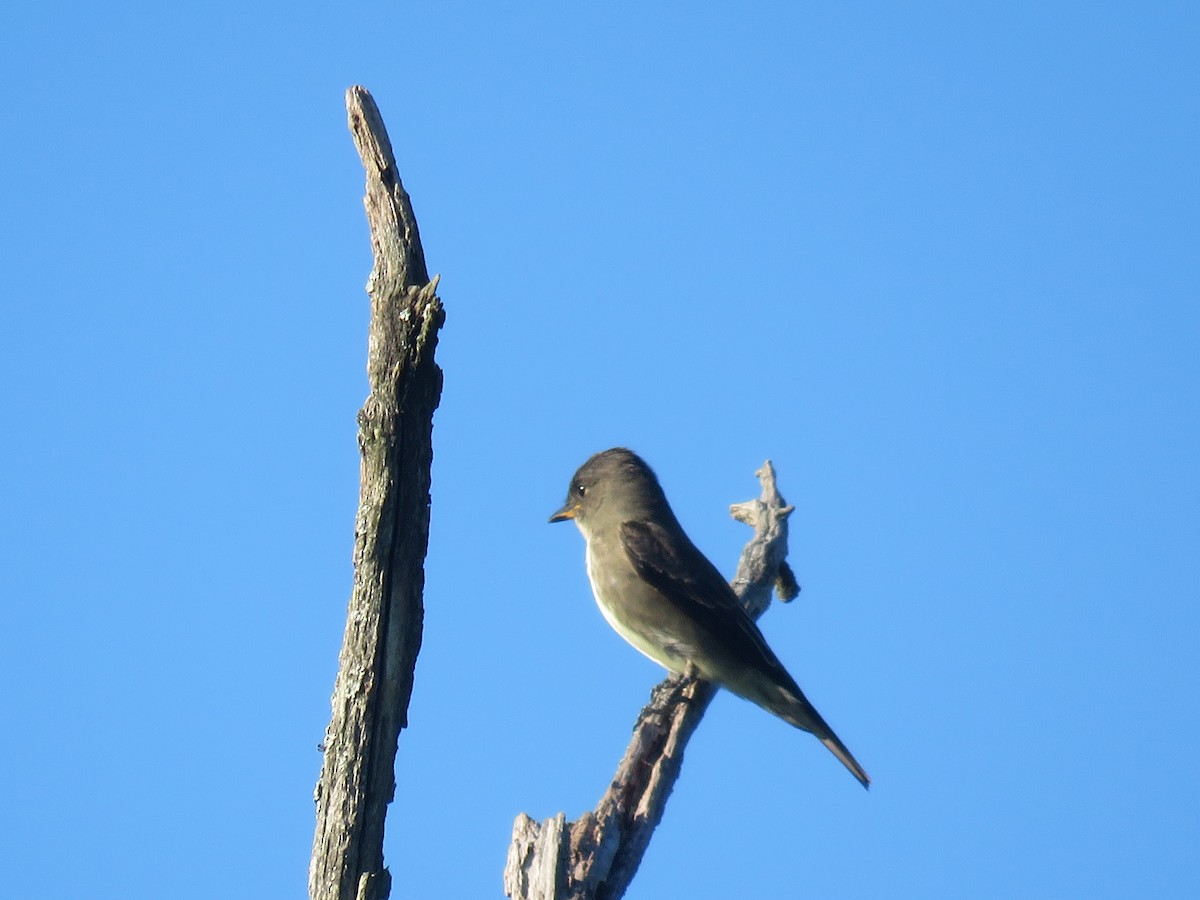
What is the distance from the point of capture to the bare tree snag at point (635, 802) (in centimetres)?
600

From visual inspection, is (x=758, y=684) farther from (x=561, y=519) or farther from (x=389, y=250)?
(x=389, y=250)

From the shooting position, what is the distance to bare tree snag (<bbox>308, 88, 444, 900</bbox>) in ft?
17.5

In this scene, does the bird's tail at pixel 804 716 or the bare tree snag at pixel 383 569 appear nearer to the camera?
the bare tree snag at pixel 383 569

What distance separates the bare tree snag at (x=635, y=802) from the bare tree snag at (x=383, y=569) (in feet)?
2.76

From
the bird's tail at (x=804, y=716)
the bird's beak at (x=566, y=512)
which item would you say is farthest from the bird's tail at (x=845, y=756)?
the bird's beak at (x=566, y=512)

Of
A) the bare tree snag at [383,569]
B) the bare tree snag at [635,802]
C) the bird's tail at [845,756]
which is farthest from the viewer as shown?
the bird's tail at [845,756]

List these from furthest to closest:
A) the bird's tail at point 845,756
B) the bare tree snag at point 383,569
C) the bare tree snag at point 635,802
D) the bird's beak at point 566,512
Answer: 1. the bird's beak at point 566,512
2. the bird's tail at point 845,756
3. the bare tree snag at point 635,802
4. the bare tree snag at point 383,569

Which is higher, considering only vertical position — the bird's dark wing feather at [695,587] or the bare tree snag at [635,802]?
the bird's dark wing feather at [695,587]

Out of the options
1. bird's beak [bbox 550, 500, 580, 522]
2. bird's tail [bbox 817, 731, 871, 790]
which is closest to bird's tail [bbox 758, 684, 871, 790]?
bird's tail [bbox 817, 731, 871, 790]

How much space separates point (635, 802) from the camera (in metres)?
6.97

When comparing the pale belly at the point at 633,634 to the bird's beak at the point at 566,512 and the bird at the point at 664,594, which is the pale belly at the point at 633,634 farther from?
the bird's beak at the point at 566,512

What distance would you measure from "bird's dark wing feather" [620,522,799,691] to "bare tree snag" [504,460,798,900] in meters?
0.31

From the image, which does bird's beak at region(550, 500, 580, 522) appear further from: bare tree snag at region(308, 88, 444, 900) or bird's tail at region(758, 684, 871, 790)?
bare tree snag at region(308, 88, 444, 900)

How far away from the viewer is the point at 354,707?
5.36 m
